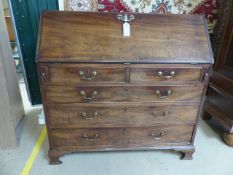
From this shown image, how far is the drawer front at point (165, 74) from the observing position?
54.6 inches

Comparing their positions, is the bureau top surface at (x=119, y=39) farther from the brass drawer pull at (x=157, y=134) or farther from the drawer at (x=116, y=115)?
the brass drawer pull at (x=157, y=134)

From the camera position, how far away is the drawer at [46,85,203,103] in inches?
55.7

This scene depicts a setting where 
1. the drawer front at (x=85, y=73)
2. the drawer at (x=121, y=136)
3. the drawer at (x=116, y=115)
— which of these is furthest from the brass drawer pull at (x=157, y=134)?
the drawer front at (x=85, y=73)

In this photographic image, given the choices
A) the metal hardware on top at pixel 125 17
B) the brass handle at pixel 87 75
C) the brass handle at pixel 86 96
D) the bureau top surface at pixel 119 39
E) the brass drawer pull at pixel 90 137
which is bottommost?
the brass drawer pull at pixel 90 137

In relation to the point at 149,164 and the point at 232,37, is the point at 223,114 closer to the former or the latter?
the point at 232,37

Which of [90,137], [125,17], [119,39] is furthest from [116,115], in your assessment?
[125,17]

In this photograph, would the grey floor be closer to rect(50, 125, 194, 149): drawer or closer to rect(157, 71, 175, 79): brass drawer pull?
rect(50, 125, 194, 149): drawer

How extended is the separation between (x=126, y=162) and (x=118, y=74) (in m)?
0.79

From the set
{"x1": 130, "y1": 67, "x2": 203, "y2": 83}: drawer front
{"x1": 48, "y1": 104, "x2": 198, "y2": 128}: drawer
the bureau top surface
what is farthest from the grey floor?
the bureau top surface

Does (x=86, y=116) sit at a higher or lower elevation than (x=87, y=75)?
lower

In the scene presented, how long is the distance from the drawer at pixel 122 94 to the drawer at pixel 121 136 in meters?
0.26

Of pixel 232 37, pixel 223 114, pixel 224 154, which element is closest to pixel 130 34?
pixel 232 37

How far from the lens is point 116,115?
154cm

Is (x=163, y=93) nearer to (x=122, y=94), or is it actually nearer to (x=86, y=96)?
(x=122, y=94)
